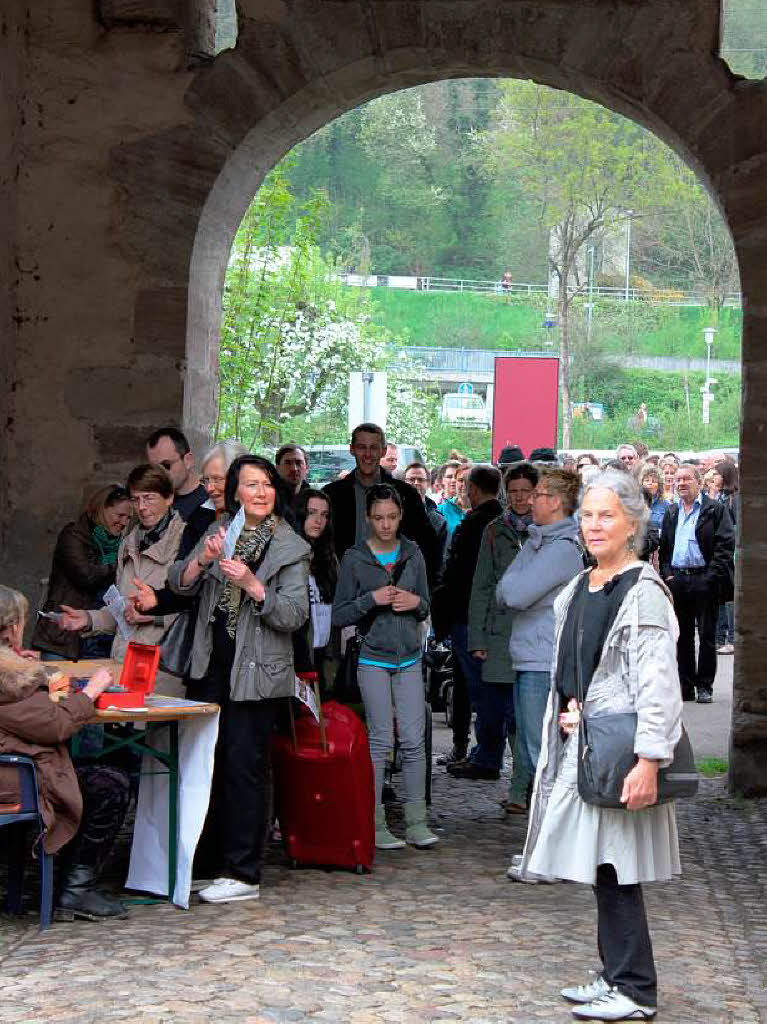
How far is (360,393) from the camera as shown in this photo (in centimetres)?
1480

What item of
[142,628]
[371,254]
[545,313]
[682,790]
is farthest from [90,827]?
[371,254]

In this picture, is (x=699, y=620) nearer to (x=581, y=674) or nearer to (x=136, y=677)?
(x=136, y=677)

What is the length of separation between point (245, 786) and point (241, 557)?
752 mm

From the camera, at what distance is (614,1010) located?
4016 mm

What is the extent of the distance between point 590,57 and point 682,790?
176 inches

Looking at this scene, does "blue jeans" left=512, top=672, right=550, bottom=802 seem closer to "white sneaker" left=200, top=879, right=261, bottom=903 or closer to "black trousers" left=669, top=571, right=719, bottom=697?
"white sneaker" left=200, top=879, right=261, bottom=903

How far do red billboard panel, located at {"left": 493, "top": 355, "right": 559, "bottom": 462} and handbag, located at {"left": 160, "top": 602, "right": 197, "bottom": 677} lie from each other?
59.5 ft

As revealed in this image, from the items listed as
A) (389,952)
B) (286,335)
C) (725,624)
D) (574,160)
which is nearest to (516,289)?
(574,160)

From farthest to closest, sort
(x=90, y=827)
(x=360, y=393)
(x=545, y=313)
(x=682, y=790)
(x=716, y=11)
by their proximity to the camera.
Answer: (x=545, y=313) < (x=360, y=393) < (x=716, y=11) < (x=90, y=827) < (x=682, y=790)

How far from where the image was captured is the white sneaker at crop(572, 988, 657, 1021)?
402 centimetres

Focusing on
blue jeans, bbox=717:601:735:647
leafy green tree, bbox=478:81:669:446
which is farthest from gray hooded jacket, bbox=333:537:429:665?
leafy green tree, bbox=478:81:669:446

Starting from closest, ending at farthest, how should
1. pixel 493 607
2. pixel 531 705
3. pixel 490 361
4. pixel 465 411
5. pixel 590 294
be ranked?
pixel 531 705
pixel 493 607
pixel 465 411
pixel 590 294
pixel 490 361

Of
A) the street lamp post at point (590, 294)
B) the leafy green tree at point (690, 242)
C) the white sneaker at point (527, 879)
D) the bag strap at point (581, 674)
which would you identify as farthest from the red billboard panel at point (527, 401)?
the street lamp post at point (590, 294)

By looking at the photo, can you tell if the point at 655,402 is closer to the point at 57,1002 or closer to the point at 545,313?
the point at 545,313
